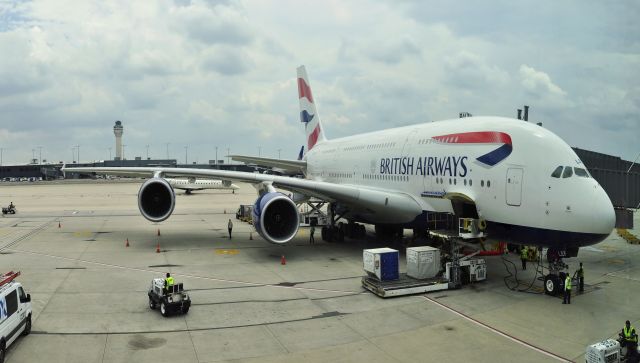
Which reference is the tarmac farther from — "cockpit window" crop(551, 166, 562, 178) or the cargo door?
"cockpit window" crop(551, 166, 562, 178)

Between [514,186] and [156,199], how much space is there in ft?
51.8

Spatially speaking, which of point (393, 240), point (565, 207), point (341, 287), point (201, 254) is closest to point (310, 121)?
point (393, 240)

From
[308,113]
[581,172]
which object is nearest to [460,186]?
[581,172]

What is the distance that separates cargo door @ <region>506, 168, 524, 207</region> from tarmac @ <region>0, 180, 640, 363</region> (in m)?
2.74

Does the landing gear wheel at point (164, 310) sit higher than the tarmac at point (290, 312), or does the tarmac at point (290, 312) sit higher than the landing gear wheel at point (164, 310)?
the landing gear wheel at point (164, 310)

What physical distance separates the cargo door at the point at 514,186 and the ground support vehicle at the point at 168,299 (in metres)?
9.63

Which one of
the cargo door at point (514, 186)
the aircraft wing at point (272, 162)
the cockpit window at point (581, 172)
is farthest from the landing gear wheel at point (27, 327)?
the aircraft wing at point (272, 162)

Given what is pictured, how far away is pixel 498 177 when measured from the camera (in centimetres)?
1465

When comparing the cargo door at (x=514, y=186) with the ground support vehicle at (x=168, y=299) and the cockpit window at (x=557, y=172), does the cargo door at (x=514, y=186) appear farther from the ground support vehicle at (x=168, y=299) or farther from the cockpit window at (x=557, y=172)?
the ground support vehicle at (x=168, y=299)

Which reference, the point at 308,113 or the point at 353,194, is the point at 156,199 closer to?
the point at 353,194

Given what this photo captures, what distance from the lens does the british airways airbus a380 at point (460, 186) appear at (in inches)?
522

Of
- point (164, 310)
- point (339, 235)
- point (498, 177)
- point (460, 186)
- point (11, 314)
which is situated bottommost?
point (164, 310)

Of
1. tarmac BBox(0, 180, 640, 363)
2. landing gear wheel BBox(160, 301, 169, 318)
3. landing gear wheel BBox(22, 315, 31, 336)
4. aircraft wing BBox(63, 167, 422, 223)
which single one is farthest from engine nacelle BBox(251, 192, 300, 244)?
landing gear wheel BBox(22, 315, 31, 336)

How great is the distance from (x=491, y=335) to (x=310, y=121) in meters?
25.4
